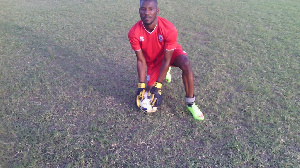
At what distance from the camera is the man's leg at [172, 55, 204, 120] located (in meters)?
3.12

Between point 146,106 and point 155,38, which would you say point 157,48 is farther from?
point 146,106

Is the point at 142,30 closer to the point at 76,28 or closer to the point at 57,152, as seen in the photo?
the point at 57,152

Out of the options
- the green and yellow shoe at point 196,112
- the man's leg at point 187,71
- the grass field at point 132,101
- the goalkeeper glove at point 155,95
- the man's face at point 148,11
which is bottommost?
the grass field at point 132,101

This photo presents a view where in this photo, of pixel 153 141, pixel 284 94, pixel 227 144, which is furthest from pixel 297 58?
pixel 153 141

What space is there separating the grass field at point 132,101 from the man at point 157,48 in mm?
271

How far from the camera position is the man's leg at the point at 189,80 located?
312 centimetres

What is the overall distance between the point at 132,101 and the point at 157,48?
840 millimetres

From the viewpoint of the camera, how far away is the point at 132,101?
3539 mm

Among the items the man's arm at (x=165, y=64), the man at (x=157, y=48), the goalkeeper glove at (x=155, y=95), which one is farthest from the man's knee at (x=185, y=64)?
the goalkeeper glove at (x=155, y=95)

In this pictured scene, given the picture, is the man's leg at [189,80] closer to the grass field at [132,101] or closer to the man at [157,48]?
the man at [157,48]

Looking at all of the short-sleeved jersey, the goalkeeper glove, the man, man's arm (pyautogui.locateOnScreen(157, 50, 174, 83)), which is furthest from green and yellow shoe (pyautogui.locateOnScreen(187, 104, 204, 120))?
the short-sleeved jersey

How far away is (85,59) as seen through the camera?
487 cm

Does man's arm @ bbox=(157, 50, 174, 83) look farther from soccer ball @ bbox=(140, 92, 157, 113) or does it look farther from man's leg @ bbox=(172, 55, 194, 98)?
→ soccer ball @ bbox=(140, 92, 157, 113)

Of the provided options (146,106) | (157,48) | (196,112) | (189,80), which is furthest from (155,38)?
(196,112)
